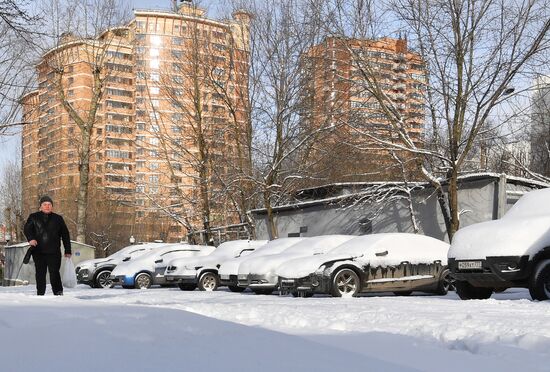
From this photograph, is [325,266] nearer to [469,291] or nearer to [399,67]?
[469,291]

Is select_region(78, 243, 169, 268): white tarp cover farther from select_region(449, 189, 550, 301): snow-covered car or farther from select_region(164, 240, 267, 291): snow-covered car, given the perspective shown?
select_region(449, 189, 550, 301): snow-covered car

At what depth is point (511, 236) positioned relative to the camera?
10.5 m

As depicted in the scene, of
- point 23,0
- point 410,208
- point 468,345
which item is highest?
point 23,0

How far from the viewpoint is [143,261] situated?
20.8 metres

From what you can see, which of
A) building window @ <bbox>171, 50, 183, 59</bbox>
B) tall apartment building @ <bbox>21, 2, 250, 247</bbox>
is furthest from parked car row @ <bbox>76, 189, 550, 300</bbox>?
building window @ <bbox>171, 50, 183, 59</bbox>

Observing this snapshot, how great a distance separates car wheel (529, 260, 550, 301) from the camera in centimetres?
1020

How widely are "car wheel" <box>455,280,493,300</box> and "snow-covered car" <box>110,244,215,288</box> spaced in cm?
1009

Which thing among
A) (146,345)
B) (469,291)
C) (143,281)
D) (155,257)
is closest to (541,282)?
(469,291)

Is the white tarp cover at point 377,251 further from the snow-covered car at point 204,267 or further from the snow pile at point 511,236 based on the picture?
the snow-covered car at point 204,267

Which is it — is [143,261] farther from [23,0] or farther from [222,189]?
[23,0]

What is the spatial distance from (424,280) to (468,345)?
785 centimetres

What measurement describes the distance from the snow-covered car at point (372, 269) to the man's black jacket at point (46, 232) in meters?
4.92

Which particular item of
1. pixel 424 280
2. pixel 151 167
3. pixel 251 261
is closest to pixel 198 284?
pixel 251 261

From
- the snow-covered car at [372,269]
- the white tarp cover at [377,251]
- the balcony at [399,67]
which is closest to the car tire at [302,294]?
the snow-covered car at [372,269]
